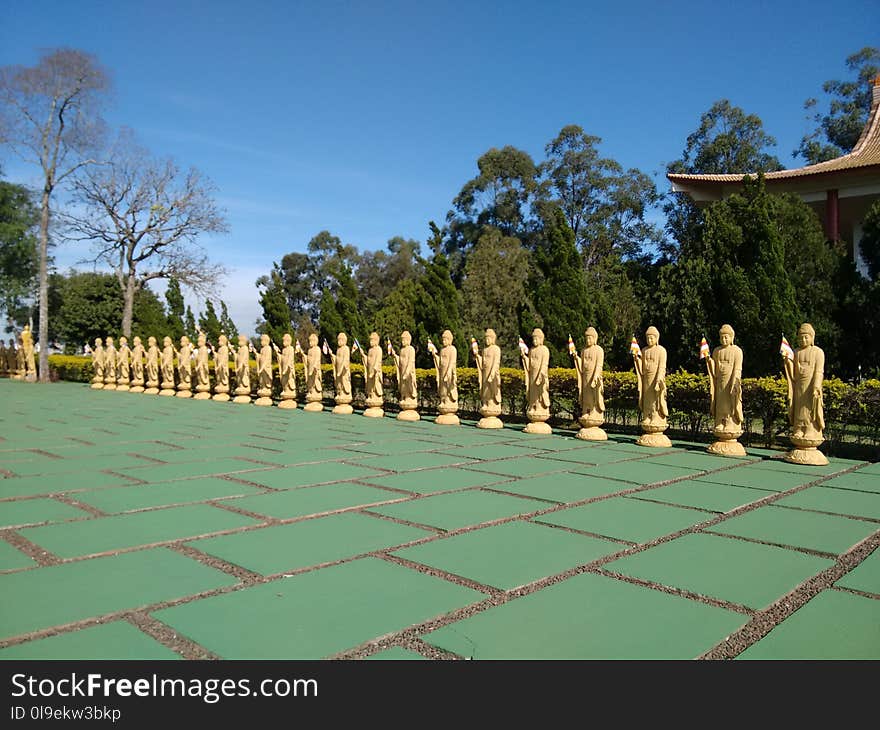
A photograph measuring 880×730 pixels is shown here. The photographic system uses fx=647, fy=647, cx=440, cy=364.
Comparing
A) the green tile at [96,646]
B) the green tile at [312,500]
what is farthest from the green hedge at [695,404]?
the green tile at [96,646]

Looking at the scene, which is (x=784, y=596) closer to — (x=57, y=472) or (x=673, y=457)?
(x=673, y=457)

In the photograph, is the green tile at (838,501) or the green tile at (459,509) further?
the green tile at (838,501)

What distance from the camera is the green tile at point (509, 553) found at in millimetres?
2967

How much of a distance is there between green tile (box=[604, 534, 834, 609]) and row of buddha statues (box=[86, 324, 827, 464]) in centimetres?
321

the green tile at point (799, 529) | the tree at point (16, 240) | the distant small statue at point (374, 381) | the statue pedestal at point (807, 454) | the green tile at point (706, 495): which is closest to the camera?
the green tile at point (799, 529)

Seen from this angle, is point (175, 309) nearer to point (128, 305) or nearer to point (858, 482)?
point (128, 305)

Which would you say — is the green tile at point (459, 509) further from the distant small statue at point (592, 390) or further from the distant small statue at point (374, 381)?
the distant small statue at point (374, 381)

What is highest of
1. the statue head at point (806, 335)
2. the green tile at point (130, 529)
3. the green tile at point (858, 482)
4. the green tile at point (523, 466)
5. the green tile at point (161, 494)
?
the statue head at point (806, 335)

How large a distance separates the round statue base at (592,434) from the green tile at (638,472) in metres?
1.57

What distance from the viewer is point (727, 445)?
21.8ft

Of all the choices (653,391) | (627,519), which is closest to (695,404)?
(653,391)

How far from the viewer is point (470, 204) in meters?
30.5

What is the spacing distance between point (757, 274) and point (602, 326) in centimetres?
498

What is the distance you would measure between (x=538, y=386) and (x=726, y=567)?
5384 mm
